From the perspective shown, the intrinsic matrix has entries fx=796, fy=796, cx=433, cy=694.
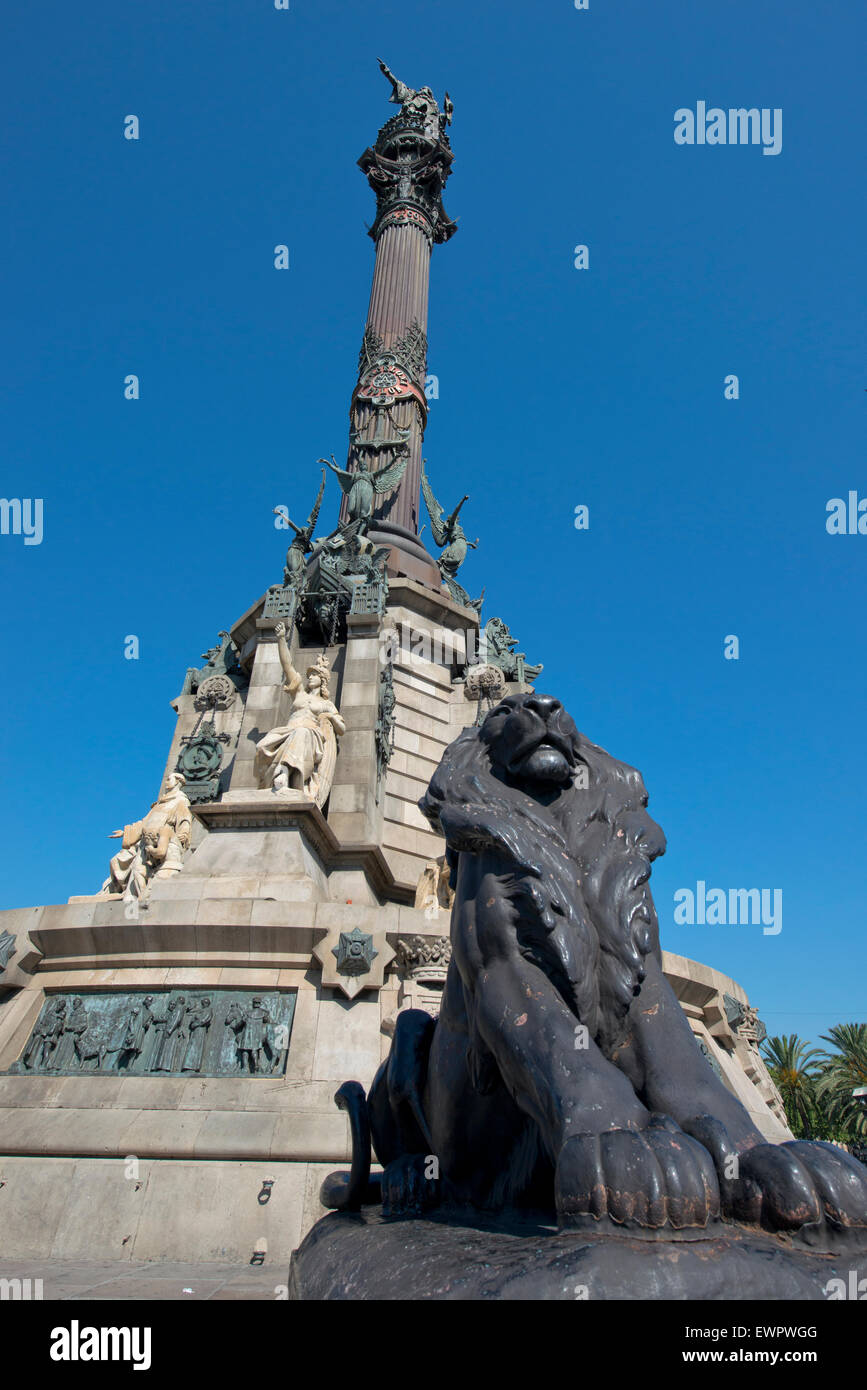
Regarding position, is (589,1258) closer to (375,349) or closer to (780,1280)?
(780,1280)

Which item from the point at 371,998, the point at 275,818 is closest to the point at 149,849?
the point at 275,818

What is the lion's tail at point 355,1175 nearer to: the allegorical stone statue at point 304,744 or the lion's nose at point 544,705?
the lion's nose at point 544,705

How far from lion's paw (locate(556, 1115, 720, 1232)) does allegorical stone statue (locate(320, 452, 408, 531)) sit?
1817cm

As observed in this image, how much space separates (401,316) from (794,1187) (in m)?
28.5

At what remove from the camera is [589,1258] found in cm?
191

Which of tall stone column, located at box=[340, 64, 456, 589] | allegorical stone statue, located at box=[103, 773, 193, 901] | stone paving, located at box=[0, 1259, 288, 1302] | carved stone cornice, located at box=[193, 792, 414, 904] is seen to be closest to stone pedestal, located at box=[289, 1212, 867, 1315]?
stone paving, located at box=[0, 1259, 288, 1302]

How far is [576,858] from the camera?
3176 mm

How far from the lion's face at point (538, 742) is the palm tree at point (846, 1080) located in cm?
4360

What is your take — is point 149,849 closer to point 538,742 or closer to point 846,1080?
point 538,742

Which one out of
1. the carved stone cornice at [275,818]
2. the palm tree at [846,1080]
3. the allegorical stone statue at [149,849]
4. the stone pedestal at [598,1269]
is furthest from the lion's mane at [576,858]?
the palm tree at [846,1080]

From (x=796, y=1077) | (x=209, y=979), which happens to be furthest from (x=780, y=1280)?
(x=796, y=1077)

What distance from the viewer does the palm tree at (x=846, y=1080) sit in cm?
3897

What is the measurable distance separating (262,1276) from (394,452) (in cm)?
2108

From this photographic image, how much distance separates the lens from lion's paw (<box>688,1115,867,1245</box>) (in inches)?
85.0
